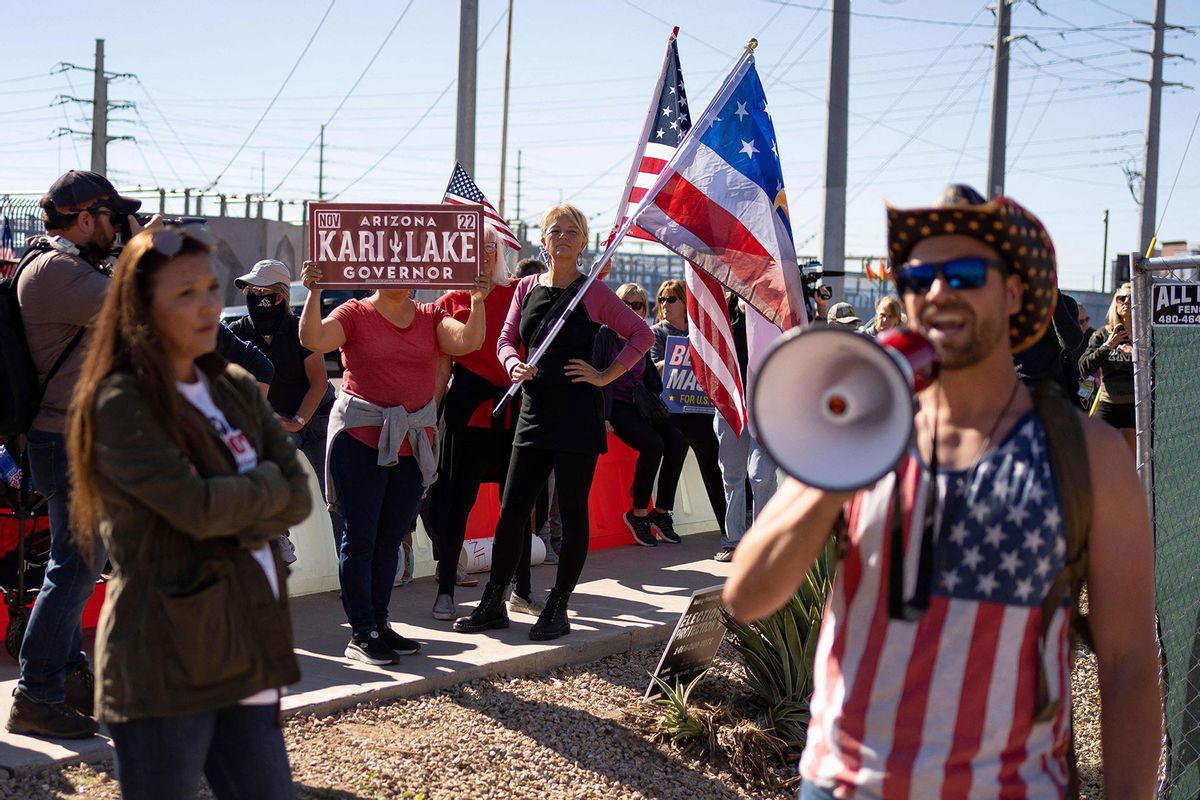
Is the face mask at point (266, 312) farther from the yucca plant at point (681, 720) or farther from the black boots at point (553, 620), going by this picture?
the yucca plant at point (681, 720)

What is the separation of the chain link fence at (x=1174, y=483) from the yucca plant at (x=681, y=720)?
5.69 ft

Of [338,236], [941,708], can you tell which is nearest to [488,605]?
[338,236]

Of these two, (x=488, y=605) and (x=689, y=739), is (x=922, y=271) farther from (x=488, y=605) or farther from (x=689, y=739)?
(x=488, y=605)

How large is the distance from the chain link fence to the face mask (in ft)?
14.3

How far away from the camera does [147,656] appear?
108 inches

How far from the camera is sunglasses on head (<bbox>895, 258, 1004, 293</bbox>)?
2.20 m

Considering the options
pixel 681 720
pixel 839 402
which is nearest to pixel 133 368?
pixel 839 402

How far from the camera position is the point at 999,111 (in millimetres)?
23359

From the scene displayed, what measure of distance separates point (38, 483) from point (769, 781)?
2.92 metres

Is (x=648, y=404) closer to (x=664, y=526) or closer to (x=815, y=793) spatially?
(x=664, y=526)

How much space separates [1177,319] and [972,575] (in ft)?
10.7

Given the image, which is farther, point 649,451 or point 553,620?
point 649,451

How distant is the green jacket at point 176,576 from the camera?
272cm

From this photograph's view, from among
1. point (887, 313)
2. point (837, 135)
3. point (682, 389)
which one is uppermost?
point (837, 135)
